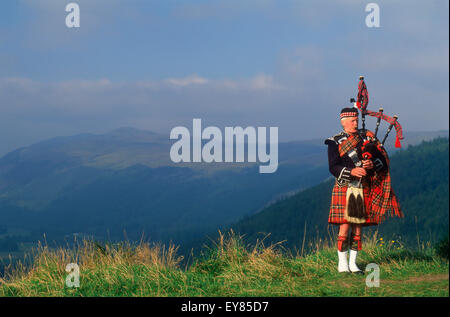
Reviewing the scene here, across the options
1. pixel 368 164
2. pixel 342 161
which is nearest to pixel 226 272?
pixel 342 161

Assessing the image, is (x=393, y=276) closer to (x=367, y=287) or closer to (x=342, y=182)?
(x=367, y=287)

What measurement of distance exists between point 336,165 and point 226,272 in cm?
247

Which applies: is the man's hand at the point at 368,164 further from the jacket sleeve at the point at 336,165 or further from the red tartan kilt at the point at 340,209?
the red tartan kilt at the point at 340,209

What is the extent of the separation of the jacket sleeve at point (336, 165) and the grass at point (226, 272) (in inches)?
62.3

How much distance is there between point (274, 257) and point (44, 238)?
4.15 metres

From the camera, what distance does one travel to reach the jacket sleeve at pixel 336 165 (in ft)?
26.4

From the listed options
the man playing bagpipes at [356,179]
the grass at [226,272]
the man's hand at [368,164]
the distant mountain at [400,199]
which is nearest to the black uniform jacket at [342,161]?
the man playing bagpipes at [356,179]

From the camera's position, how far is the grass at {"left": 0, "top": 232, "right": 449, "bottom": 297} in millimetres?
7547

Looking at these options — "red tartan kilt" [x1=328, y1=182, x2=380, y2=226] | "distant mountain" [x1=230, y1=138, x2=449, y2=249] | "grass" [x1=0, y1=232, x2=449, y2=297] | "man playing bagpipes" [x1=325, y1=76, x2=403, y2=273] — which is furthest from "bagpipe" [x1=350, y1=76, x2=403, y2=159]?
"distant mountain" [x1=230, y1=138, x2=449, y2=249]

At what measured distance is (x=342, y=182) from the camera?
8.25 m

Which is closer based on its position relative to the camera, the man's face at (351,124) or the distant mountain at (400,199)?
the man's face at (351,124)

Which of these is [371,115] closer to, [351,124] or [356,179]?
[351,124]

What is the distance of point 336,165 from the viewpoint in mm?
8156
